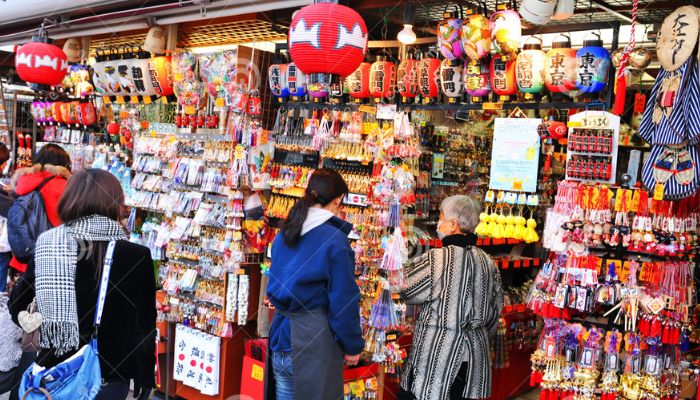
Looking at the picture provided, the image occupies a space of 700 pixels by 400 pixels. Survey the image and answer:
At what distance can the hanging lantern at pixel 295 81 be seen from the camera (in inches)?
217

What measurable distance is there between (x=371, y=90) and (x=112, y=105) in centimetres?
409

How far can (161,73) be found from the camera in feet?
21.0

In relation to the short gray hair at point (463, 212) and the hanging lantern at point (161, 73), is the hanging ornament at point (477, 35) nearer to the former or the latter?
the short gray hair at point (463, 212)

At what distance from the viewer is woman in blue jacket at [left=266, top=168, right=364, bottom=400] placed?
3672 millimetres

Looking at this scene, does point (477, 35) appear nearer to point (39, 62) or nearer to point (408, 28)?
point (408, 28)

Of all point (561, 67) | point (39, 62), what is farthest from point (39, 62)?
point (561, 67)

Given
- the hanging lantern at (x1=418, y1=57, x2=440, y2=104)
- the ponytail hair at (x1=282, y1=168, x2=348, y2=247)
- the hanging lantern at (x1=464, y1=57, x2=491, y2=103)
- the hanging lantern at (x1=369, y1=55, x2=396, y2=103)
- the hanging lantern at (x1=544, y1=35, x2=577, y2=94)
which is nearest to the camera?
the ponytail hair at (x1=282, y1=168, x2=348, y2=247)

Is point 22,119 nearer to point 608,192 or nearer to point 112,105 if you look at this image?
point 112,105

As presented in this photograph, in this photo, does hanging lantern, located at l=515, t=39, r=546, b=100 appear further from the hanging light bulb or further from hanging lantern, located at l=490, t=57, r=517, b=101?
the hanging light bulb

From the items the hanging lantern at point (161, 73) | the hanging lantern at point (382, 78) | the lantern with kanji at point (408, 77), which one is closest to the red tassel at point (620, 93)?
the lantern with kanji at point (408, 77)

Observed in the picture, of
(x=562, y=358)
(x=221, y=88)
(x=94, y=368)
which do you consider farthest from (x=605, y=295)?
(x=221, y=88)

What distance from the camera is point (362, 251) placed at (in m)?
4.92

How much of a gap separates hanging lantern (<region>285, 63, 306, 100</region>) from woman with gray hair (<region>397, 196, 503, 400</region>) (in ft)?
5.81

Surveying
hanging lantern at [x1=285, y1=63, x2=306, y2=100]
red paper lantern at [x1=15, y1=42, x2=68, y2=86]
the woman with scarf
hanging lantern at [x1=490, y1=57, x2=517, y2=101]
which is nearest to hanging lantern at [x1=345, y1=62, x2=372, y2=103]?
hanging lantern at [x1=285, y1=63, x2=306, y2=100]
